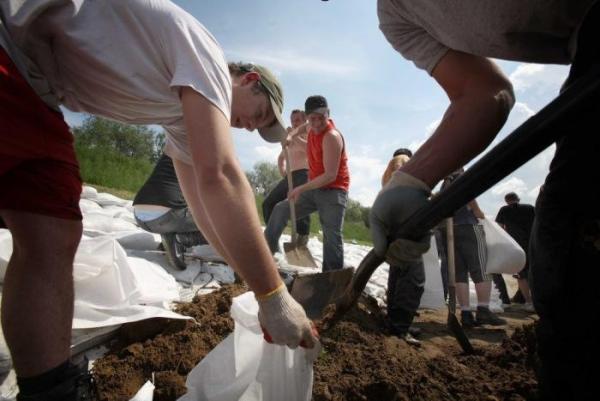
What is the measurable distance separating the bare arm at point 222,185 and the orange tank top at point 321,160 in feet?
7.52

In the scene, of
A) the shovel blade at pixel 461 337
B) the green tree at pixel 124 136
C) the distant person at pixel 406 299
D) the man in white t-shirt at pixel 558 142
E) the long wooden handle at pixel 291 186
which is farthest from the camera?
the green tree at pixel 124 136

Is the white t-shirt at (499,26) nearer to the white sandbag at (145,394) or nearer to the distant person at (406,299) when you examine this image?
the white sandbag at (145,394)

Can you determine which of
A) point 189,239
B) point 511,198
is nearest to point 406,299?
point 189,239

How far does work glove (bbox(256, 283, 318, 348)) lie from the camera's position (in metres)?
0.96

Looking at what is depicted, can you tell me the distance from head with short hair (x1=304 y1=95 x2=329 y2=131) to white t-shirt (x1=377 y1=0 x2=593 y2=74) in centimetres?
219

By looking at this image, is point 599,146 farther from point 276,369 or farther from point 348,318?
point 348,318

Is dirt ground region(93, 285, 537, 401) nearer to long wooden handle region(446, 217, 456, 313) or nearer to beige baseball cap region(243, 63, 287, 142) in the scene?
long wooden handle region(446, 217, 456, 313)

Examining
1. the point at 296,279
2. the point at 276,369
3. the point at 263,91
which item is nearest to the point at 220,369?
the point at 276,369

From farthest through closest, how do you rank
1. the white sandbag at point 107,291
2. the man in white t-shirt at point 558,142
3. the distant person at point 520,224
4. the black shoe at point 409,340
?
1. the distant person at point 520,224
2. the black shoe at point 409,340
3. the white sandbag at point 107,291
4. the man in white t-shirt at point 558,142

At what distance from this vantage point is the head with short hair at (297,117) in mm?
4293

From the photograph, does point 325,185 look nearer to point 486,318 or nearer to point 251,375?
point 486,318

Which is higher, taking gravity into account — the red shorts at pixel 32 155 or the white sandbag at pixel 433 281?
the red shorts at pixel 32 155

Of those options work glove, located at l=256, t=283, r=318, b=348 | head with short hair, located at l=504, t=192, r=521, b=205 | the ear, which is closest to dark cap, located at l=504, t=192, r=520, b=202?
head with short hair, located at l=504, t=192, r=521, b=205

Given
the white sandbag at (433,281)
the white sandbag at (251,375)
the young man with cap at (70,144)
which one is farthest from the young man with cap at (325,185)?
the young man with cap at (70,144)
